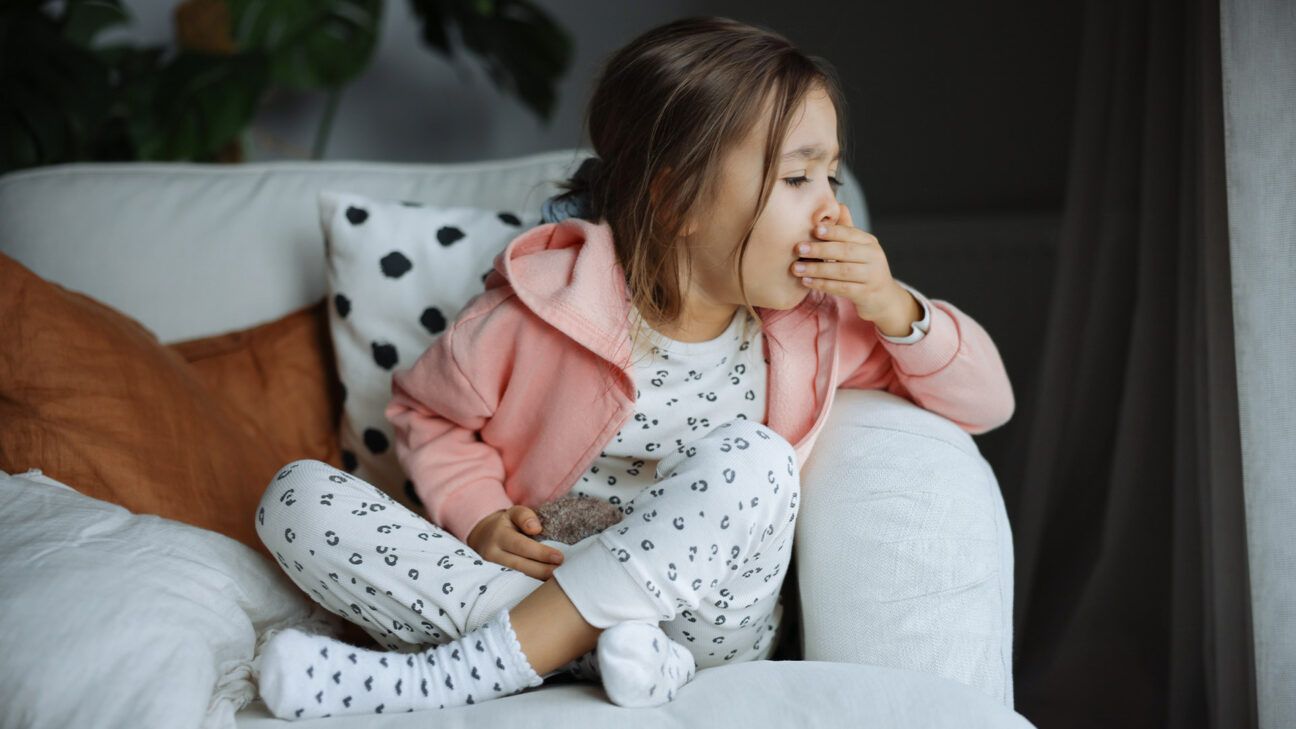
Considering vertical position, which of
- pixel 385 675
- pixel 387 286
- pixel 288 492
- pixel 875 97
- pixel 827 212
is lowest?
pixel 385 675

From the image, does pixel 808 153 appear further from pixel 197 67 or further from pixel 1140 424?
pixel 197 67

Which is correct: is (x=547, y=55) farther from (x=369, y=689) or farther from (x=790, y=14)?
(x=369, y=689)

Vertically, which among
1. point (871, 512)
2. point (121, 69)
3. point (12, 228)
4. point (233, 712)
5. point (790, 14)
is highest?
point (790, 14)

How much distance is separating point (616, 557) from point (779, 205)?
37cm

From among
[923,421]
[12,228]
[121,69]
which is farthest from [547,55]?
[923,421]

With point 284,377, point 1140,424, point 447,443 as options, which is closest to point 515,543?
point 447,443

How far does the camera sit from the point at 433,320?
1258mm

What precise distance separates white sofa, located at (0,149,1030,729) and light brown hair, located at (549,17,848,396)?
227 millimetres

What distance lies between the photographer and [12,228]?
137 cm

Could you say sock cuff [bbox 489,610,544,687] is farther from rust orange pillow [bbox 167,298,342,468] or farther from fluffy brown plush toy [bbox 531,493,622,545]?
rust orange pillow [bbox 167,298,342,468]

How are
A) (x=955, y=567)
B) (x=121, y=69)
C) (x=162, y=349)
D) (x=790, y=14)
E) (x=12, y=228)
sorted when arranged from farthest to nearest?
1. (x=790, y=14)
2. (x=121, y=69)
3. (x=12, y=228)
4. (x=162, y=349)
5. (x=955, y=567)

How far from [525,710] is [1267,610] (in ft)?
2.27

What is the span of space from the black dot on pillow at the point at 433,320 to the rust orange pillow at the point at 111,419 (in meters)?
0.24

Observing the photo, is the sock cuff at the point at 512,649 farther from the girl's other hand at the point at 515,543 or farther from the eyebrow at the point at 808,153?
the eyebrow at the point at 808,153
